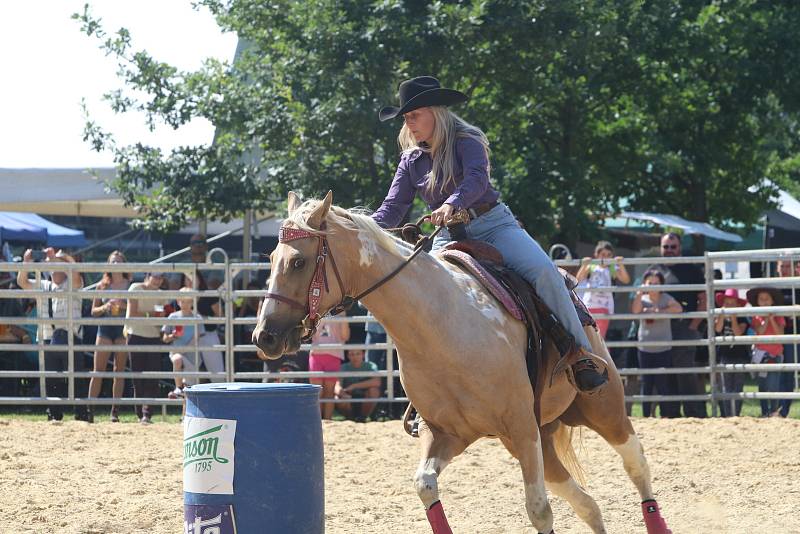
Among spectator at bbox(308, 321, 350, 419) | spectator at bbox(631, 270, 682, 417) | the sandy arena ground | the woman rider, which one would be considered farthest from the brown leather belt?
spectator at bbox(631, 270, 682, 417)

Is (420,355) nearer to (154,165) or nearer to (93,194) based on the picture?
(154,165)

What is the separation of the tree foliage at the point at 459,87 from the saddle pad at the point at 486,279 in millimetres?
7738

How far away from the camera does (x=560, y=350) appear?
5637 mm

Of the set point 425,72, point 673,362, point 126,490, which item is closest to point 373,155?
point 425,72

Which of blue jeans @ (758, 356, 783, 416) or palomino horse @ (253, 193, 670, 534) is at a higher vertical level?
palomino horse @ (253, 193, 670, 534)

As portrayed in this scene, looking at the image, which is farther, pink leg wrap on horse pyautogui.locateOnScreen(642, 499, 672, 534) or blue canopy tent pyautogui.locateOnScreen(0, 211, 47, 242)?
blue canopy tent pyautogui.locateOnScreen(0, 211, 47, 242)

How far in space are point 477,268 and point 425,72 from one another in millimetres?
8626

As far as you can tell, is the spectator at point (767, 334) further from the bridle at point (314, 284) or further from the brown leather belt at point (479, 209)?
the bridle at point (314, 284)

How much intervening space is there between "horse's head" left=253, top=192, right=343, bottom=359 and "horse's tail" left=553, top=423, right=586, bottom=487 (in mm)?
2123

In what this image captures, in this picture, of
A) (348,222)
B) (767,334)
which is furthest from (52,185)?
(348,222)

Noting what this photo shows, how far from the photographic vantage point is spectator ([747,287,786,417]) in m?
11.7

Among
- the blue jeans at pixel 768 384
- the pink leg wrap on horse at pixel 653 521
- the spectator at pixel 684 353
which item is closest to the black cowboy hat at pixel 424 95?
the pink leg wrap on horse at pixel 653 521

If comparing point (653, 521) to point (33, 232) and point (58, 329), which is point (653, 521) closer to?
point (58, 329)

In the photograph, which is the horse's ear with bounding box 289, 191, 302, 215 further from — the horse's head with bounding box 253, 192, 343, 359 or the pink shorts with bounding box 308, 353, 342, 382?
the pink shorts with bounding box 308, 353, 342, 382
